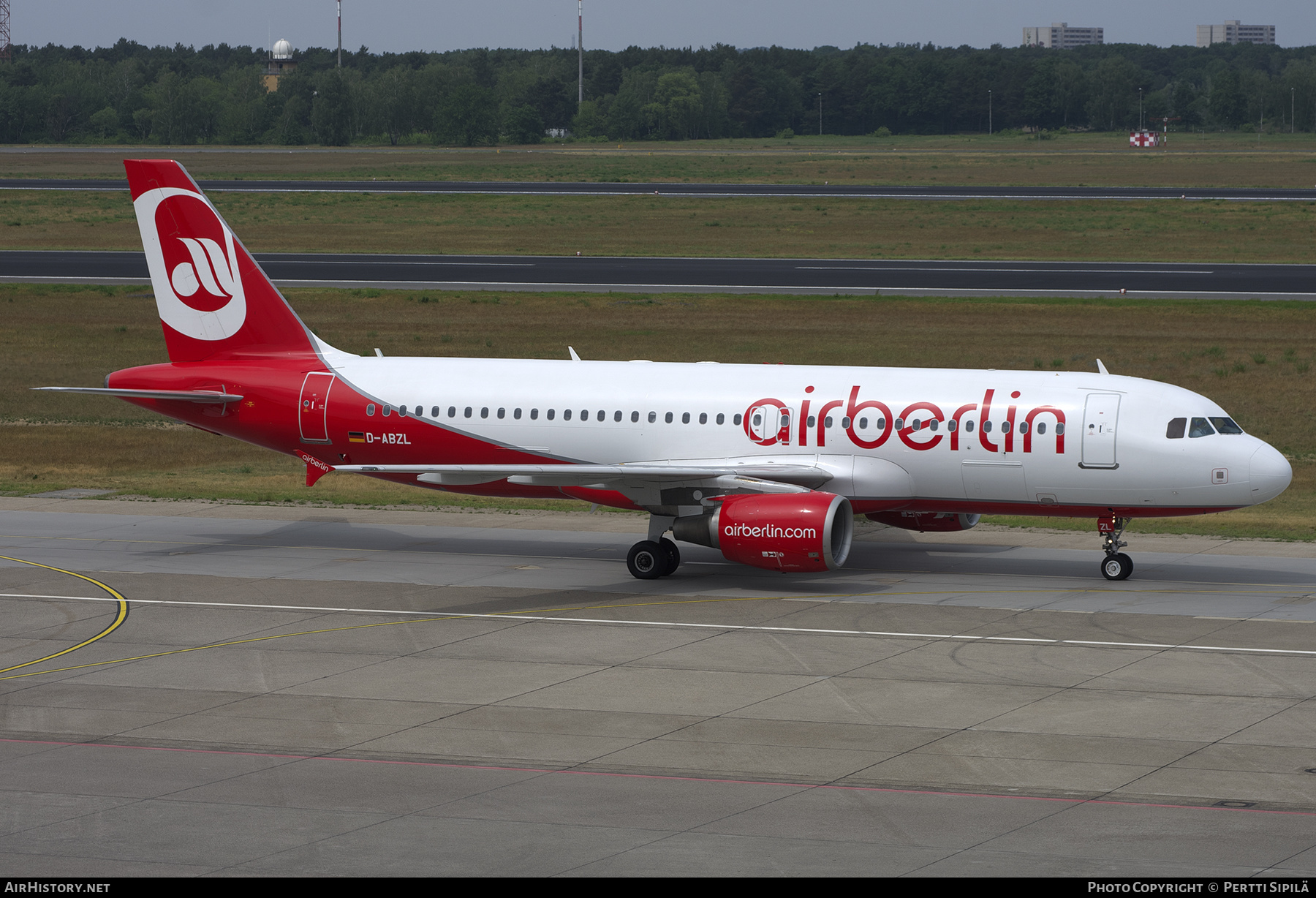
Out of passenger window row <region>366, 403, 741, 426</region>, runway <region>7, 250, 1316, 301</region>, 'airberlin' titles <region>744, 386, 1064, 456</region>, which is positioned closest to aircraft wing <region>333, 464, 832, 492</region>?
'airberlin' titles <region>744, 386, 1064, 456</region>

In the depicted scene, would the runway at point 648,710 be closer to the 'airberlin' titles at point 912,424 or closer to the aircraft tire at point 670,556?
the aircraft tire at point 670,556

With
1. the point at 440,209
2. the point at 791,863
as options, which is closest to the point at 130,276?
the point at 440,209

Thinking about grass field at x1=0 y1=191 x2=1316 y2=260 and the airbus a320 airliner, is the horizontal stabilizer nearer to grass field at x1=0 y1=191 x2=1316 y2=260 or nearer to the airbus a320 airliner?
the airbus a320 airliner

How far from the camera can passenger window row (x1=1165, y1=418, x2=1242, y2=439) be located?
103 feet

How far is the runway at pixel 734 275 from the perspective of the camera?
80062mm

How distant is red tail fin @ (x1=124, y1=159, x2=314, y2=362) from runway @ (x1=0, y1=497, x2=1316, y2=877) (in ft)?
15.9

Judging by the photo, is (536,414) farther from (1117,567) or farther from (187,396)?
(1117,567)

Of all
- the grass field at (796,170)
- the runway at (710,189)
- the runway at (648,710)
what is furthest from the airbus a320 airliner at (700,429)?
the grass field at (796,170)

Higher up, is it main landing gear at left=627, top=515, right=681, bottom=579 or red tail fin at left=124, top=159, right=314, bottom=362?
red tail fin at left=124, top=159, right=314, bottom=362

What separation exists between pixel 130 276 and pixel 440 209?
129ft
